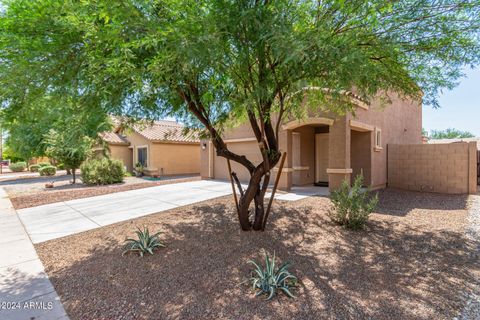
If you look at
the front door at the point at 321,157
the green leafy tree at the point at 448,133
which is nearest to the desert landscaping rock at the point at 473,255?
the front door at the point at 321,157

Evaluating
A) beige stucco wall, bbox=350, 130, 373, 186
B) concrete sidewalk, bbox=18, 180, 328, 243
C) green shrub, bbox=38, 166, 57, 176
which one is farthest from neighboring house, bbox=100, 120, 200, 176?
beige stucco wall, bbox=350, 130, 373, 186

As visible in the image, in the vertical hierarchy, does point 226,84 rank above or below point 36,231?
above

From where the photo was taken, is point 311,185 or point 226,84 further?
point 311,185

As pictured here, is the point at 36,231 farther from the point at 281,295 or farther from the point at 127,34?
the point at 281,295

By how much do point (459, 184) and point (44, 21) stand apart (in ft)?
45.4

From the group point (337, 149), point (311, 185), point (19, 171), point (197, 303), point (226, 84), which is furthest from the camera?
point (19, 171)

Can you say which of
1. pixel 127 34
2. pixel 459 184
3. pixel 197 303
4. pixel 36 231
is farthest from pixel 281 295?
pixel 459 184

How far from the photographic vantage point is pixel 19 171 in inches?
1271

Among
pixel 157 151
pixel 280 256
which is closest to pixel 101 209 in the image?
pixel 280 256

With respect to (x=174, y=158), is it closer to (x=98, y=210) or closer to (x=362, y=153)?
(x=98, y=210)

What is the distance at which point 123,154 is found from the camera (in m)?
21.8

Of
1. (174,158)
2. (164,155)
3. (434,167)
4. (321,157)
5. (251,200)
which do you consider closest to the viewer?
(251,200)

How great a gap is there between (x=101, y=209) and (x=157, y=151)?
11.1m

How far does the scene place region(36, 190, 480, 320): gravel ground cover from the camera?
3.10 m
